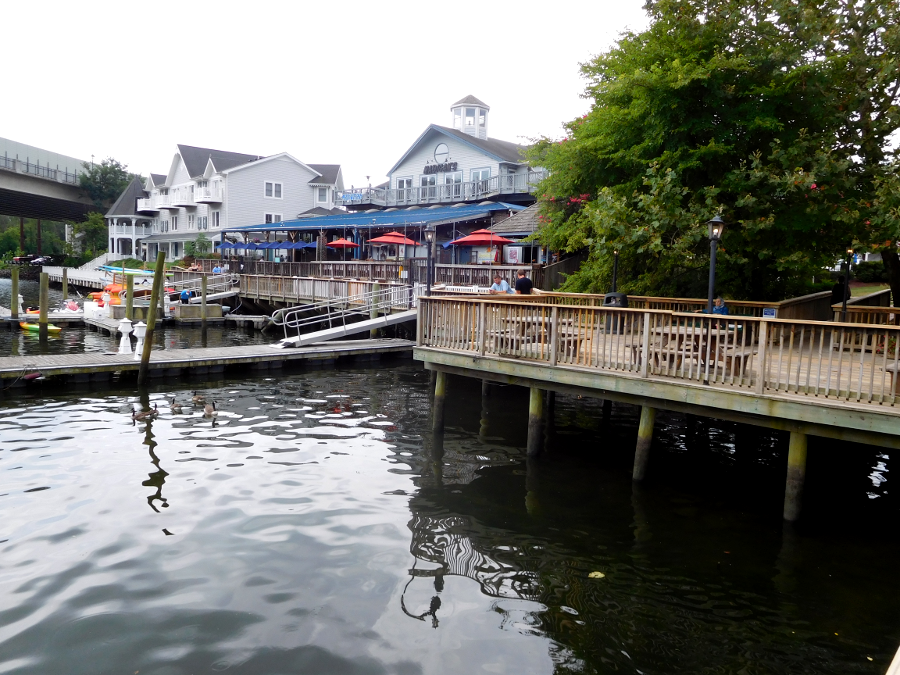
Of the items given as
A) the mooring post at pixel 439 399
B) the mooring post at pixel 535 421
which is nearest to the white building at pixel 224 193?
the mooring post at pixel 439 399

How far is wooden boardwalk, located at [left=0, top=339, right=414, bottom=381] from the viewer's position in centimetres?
1864

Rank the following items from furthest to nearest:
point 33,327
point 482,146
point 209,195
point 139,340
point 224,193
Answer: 1. point 209,195
2. point 224,193
3. point 482,146
4. point 33,327
5. point 139,340

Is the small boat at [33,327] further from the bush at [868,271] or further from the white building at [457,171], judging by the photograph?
the bush at [868,271]

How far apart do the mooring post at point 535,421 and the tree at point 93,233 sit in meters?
78.2

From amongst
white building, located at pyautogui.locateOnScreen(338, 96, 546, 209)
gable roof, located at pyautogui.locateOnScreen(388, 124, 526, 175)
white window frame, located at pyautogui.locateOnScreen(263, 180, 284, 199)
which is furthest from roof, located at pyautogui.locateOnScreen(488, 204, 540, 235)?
white window frame, located at pyautogui.locateOnScreen(263, 180, 284, 199)

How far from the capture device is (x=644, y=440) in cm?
1127

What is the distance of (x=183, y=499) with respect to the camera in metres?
10.5

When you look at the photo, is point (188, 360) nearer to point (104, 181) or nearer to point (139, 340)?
point (139, 340)

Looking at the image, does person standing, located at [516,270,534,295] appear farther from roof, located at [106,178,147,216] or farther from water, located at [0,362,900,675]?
roof, located at [106,178,147,216]

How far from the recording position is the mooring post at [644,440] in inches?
434

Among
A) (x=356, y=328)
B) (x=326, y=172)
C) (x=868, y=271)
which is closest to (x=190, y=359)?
(x=356, y=328)

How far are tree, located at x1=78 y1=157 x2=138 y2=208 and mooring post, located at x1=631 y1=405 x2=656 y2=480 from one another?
266 ft

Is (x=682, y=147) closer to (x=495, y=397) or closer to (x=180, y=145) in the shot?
(x=495, y=397)

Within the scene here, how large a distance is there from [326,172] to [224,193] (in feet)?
34.0
